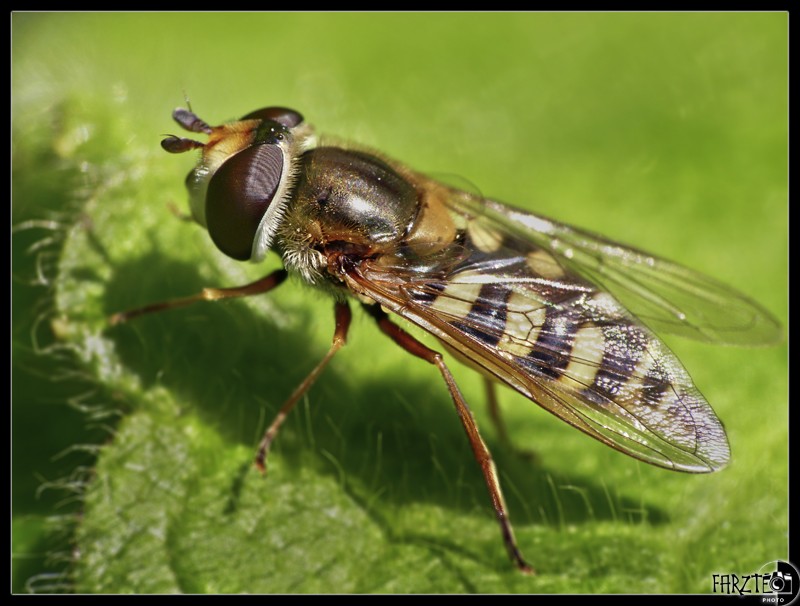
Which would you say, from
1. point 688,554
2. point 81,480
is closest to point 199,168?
point 81,480

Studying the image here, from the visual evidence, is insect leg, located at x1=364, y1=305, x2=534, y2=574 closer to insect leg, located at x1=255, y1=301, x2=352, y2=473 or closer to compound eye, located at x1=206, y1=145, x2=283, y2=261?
insect leg, located at x1=255, y1=301, x2=352, y2=473

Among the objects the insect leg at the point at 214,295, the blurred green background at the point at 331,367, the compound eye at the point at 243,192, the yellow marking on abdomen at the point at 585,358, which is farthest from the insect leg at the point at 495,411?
the compound eye at the point at 243,192

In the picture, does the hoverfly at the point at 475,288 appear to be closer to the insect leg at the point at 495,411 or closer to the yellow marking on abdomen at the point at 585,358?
the yellow marking on abdomen at the point at 585,358

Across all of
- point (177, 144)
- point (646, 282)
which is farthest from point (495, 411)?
point (177, 144)

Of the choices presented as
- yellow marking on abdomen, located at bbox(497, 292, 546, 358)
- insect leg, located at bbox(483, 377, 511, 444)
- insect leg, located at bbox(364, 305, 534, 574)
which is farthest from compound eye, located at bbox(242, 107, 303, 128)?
insect leg, located at bbox(483, 377, 511, 444)

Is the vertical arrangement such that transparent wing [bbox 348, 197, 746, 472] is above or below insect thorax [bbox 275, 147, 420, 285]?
below

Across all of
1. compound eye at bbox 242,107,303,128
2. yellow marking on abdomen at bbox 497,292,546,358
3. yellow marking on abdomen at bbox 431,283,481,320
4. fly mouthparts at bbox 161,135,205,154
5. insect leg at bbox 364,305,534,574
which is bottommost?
insect leg at bbox 364,305,534,574

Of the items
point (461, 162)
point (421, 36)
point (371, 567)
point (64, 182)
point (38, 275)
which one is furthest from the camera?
point (421, 36)

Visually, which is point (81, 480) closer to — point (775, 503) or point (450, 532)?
point (450, 532)
